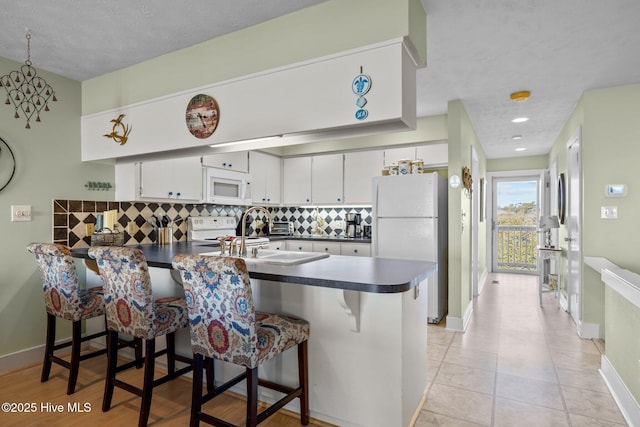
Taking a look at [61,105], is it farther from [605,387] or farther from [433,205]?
[605,387]

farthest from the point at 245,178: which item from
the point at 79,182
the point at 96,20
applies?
the point at 96,20

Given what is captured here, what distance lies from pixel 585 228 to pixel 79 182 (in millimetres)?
4755

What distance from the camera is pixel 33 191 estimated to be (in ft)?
9.70

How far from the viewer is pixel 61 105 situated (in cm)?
315

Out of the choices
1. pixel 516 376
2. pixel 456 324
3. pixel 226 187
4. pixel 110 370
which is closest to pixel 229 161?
pixel 226 187

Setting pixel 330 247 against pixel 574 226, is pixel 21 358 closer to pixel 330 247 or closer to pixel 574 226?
pixel 330 247

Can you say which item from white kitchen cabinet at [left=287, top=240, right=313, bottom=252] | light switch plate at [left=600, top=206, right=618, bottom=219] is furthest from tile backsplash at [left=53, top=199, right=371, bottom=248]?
light switch plate at [left=600, top=206, right=618, bottom=219]

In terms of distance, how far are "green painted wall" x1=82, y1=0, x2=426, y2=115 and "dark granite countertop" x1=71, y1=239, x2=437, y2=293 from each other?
1.22m

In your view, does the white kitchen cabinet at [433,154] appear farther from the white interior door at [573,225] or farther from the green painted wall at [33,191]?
the green painted wall at [33,191]

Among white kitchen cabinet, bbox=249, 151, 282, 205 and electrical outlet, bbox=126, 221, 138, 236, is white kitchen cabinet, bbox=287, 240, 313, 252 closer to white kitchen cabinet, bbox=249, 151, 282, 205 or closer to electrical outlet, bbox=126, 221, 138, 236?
white kitchen cabinet, bbox=249, 151, 282, 205

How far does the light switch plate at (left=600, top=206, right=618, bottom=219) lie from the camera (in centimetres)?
338

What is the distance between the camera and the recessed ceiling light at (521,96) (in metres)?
3.45

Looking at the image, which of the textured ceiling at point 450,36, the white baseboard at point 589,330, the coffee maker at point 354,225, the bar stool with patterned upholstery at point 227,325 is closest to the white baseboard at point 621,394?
the white baseboard at point 589,330

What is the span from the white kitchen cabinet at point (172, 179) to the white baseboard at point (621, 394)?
12.5 ft
